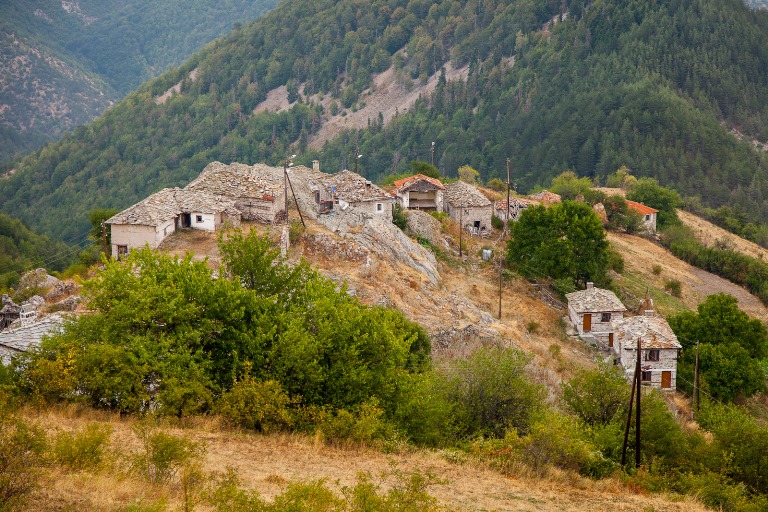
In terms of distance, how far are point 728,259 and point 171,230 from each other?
4835 cm

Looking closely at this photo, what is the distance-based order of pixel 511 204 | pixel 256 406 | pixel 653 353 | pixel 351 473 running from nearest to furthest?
pixel 351 473 → pixel 256 406 → pixel 653 353 → pixel 511 204

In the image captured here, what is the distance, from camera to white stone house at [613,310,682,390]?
44750 millimetres

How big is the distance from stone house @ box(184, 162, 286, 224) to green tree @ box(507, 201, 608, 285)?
15.6 meters

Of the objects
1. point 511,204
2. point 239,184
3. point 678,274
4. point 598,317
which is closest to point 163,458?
point 239,184

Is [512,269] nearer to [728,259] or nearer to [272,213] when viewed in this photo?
[272,213]

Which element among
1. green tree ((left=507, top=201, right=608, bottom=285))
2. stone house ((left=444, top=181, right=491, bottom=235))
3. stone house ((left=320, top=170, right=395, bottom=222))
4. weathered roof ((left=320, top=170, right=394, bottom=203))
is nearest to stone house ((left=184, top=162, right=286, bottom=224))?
stone house ((left=320, top=170, right=395, bottom=222))

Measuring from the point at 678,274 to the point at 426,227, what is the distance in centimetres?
2297

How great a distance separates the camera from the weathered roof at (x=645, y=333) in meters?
44.8

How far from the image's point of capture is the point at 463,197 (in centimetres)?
6072

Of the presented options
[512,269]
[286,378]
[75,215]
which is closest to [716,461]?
[286,378]

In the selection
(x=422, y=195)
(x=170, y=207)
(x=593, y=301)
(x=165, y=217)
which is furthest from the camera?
(x=422, y=195)

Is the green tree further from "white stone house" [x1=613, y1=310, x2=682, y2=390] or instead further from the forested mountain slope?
the forested mountain slope

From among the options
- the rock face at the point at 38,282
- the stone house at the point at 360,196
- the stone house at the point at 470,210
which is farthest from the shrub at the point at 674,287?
the rock face at the point at 38,282

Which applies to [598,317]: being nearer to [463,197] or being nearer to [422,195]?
[463,197]
